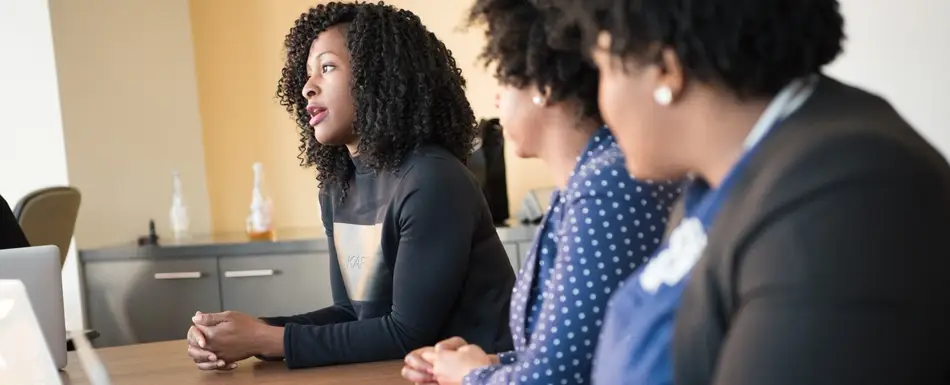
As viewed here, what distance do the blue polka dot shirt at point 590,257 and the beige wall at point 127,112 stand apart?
3.16 m

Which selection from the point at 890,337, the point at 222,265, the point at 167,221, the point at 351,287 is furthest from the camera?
the point at 167,221

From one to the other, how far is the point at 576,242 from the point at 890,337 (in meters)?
0.48

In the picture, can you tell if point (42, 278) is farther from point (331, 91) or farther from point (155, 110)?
point (155, 110)

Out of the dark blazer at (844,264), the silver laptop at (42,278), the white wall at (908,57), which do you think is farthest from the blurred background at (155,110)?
the dark blazer at (844,264)

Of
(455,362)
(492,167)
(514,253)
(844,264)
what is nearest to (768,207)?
(844,264)

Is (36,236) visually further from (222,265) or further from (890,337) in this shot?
(890,337)

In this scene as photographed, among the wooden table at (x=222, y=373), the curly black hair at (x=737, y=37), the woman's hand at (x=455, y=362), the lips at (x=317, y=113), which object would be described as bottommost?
the wooden table at (x=222, y=373)

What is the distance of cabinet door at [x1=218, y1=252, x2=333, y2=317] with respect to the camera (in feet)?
11.5

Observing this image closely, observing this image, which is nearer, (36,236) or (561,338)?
(561,338)

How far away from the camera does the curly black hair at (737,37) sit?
2.22 feet

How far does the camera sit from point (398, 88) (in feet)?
5.87

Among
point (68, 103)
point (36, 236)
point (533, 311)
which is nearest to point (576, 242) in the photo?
point (533, 311)

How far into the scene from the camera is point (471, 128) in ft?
6.14

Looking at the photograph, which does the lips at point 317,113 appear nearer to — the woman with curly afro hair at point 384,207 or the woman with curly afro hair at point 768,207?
the woman with curly afro hair at point 384,207
